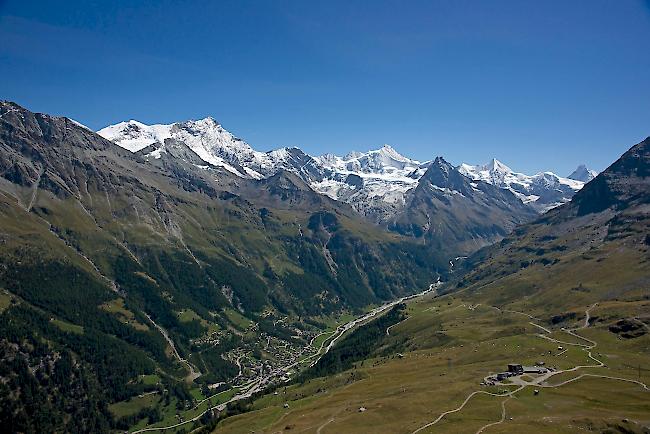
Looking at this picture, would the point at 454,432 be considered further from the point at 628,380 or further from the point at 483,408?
the point at 628,380

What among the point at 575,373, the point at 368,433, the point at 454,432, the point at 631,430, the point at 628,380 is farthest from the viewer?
the point at 575,373

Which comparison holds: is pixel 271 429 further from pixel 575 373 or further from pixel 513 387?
pixel 575 373

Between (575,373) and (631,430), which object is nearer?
(631,430)

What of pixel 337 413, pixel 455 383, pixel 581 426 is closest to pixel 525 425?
pixel 581 426

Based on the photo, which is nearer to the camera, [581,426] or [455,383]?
[581,426]

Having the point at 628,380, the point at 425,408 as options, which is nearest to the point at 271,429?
the point at 425,408

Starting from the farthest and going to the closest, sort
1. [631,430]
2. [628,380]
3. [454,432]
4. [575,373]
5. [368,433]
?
[575,373] → [628,380] → [368,433] → [454,432] → [631,430]

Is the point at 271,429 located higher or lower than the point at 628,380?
higher

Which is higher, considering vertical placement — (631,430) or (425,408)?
(425,408)

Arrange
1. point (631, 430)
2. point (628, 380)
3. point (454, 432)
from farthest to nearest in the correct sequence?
1. point (628, 380)
2. point (454, 432)
3. point (631, 430)
